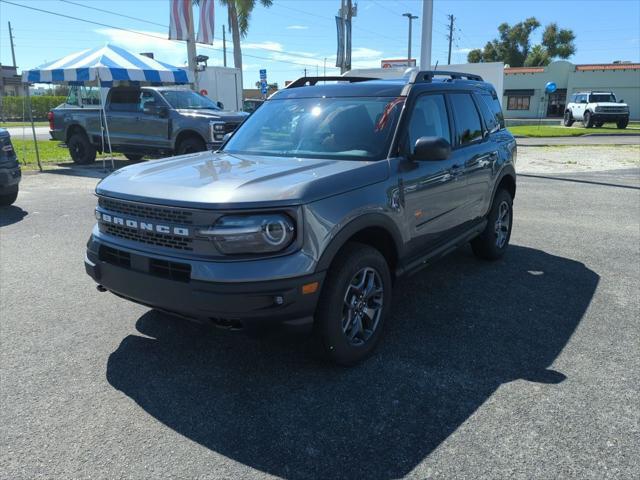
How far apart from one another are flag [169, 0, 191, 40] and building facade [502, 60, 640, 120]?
3890 cm

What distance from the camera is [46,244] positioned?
6.50m

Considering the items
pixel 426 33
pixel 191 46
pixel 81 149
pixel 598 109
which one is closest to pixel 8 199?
pixel 81 149

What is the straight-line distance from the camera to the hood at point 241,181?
2.91 m

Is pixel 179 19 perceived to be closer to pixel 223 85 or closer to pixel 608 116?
pixel 223 85

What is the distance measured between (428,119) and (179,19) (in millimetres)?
19465

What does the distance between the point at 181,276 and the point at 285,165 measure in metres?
1.09

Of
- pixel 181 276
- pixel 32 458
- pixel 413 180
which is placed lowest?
pixel 32 458

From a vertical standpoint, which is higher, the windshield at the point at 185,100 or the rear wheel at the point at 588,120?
the windshield at the point at 185,100

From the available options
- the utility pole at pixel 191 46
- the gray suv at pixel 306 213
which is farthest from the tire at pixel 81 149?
the gray suv at pixel 306 213

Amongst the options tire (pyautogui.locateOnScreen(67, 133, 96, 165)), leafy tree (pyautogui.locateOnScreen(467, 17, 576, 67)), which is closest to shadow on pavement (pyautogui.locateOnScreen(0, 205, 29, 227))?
tire (pyautogui.locateOnScreen(67, 133, 96, 165))

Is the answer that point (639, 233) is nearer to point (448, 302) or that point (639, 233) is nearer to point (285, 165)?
point (448, 302)

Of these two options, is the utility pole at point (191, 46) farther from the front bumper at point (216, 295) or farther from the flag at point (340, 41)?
the front bumper at point (216, 295)

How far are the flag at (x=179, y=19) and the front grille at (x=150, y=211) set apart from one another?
64.6ft

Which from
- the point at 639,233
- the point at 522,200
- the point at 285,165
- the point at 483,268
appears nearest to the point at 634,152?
the point at 522,200
